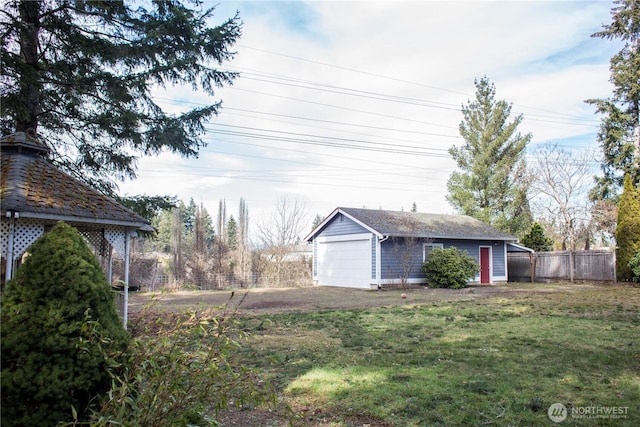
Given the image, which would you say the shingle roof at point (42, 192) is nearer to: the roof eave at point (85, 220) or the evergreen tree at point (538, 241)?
the roof eave at point (85, 220)

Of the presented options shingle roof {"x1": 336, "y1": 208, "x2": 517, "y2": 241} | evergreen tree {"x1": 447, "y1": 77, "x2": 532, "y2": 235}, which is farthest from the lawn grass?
evergreen tree {"x1": 447, "y1": 77, "x2": 532, "y2": 235}

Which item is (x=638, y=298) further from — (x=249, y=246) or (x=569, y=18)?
(x=249, y=246)

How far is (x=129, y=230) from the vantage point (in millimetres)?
6863

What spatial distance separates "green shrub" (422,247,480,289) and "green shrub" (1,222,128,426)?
17461 mm

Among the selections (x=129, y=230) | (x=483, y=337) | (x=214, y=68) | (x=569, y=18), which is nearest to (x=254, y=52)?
(x=214, y=68)

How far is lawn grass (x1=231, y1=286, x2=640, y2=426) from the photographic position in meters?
3.75

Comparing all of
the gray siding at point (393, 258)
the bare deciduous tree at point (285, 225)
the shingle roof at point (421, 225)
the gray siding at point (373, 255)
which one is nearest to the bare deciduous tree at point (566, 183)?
the shingle roof at point (421, 225)

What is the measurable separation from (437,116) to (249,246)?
14428 millimetres

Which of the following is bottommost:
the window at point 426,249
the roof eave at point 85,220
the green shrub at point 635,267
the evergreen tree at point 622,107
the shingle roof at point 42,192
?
the green shrub at point 635,267

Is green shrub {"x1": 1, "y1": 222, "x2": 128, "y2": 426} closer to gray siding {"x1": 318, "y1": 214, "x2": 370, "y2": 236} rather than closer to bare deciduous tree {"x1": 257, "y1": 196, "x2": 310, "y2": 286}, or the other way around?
gray siding {"x1": 318, "y1": 214, "x2": 370, "y2": 236}

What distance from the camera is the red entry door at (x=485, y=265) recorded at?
2195 cm

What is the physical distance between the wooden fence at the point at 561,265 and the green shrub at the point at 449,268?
557 centimetres

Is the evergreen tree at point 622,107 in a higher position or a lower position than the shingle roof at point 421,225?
higher

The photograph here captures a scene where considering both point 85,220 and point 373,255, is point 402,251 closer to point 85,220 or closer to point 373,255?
point 373,255
